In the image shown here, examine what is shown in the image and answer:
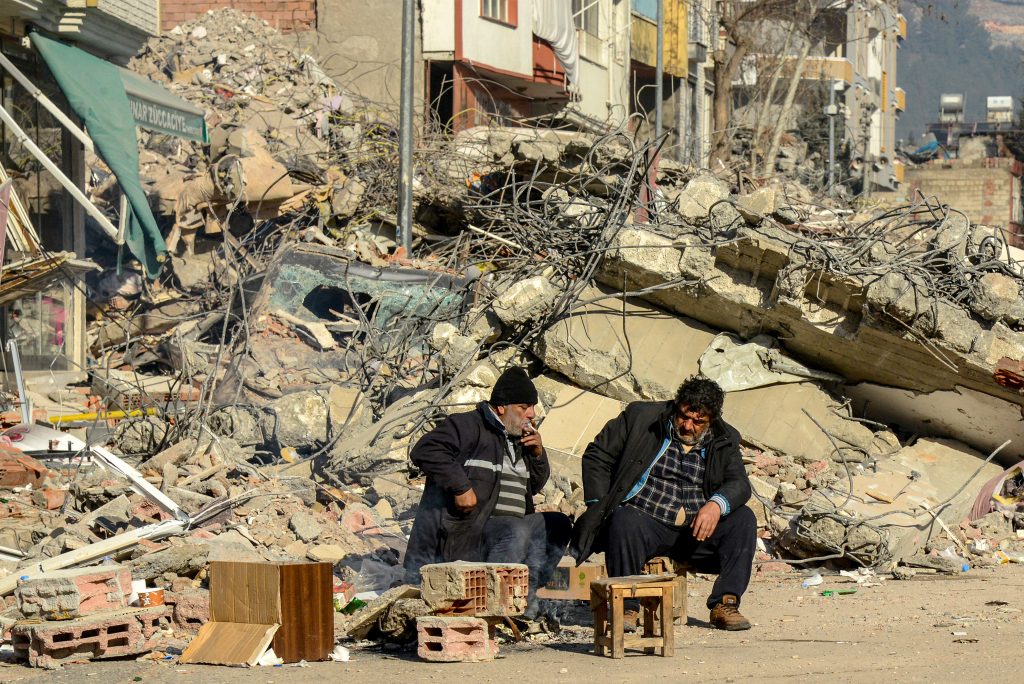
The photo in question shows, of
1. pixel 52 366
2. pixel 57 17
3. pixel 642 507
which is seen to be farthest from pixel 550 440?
pixel 57 17

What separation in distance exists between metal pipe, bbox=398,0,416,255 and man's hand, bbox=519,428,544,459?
8.59 m

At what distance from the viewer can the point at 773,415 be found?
10180 millimetres

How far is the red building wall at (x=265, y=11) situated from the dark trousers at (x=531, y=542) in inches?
739

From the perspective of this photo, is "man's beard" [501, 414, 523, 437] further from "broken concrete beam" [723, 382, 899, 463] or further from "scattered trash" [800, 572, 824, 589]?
"broken concrete beam" [723, 382, 899, 463]

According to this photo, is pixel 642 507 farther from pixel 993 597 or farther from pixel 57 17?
pixel 57 17

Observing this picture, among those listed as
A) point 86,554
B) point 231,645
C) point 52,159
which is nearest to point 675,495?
point 231,645

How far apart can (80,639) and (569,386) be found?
5.45 meters

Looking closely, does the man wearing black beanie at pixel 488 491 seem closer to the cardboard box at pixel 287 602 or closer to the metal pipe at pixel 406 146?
the cardboard box at pixel 287 602

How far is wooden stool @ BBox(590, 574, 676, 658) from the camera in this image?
18.5 ft

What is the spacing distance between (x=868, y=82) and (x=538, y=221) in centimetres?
4993

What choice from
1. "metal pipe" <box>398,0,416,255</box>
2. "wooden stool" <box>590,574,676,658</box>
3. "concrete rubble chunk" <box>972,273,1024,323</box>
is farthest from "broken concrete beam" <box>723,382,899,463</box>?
"metal pipe" <box>398,0,416,255</box>

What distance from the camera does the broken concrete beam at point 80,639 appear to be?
17.9ft

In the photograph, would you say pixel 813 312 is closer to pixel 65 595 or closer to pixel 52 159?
pixel 65 595

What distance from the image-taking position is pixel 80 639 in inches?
217
